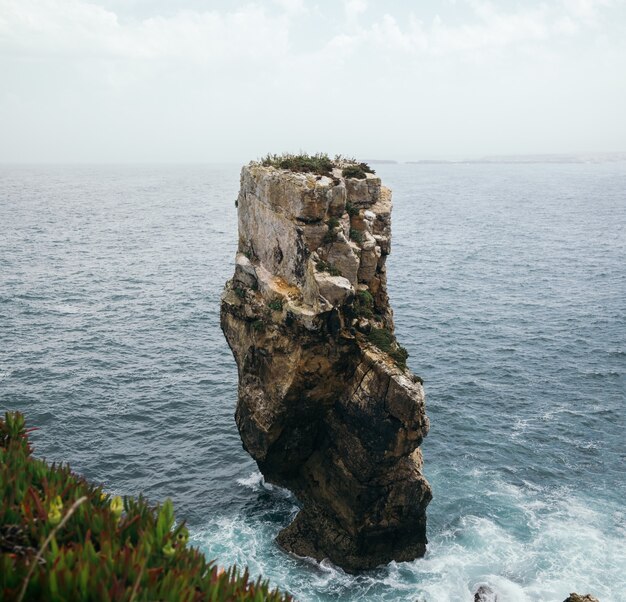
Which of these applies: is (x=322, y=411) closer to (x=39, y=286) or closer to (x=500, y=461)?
(x=500, y=461)

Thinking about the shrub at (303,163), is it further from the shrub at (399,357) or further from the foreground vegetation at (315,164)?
the shrub at (399,357)

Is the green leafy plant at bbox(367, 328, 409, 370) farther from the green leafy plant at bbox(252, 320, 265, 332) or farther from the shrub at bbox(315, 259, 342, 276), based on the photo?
the green leafy plant at bbox(252, 320, 265, 332)

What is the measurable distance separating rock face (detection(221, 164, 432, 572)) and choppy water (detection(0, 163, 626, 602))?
8.60 ft

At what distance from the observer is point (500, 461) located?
46.3 m

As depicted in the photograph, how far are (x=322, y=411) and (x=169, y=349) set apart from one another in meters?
30.5

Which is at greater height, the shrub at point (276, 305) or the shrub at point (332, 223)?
the shrub at point (332, 223)

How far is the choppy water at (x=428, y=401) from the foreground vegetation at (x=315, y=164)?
70.7 ft

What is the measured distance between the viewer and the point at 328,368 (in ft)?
118

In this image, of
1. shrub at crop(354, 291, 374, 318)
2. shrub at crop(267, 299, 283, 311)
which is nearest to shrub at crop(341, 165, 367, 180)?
shrub at crop(354, 291, 374, 318)

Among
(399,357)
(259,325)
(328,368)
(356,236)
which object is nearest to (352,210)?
(356,236)

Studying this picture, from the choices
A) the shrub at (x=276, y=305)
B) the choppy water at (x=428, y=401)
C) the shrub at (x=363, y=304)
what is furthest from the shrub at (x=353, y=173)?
the choppy water at (x=428, y=401)

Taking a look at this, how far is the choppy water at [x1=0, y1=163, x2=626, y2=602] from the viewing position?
123 ft

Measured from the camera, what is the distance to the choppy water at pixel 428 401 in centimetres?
3762

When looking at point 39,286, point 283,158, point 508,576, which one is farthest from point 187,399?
point 39,286
